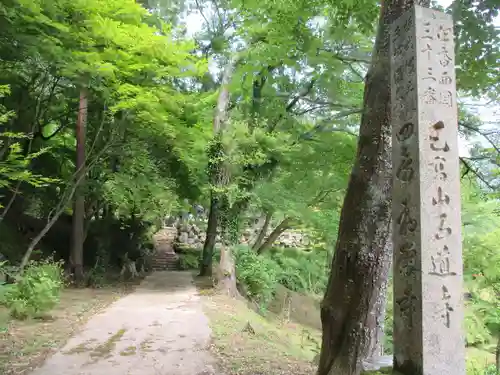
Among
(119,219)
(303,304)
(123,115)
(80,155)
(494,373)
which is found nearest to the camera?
(494,373)

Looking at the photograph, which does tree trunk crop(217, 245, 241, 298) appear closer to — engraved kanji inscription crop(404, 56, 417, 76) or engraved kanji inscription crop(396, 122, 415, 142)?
engraved kanji inscription crop(396, 122, 415, 142)

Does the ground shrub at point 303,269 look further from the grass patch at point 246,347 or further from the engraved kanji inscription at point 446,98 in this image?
the engraved kanji inscription at point 446,98

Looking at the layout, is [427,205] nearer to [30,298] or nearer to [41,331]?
[41,331]

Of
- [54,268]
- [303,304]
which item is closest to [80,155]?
[54,268]

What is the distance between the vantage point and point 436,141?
3.21m

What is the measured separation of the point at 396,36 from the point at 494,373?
7.01m

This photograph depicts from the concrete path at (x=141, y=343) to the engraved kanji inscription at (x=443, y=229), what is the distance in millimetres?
4408

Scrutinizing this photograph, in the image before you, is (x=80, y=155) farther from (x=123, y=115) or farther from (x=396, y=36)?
(x=396, y=36)

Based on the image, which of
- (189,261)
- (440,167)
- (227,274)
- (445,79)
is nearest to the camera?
(440,167)

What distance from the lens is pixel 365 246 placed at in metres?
4.49

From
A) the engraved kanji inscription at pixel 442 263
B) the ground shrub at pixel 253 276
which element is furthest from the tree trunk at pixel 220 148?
the engraved kanji inscription at pixel 442 263

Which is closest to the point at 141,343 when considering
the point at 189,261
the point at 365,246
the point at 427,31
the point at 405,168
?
the point at 365,246

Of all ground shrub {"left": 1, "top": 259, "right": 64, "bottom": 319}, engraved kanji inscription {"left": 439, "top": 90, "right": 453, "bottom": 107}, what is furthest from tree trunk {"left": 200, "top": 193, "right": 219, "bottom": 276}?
engraved kanji inscription {"left": 439, "top": 90, "right": 453, "bottom": 107}

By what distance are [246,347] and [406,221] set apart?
17.4 feet
